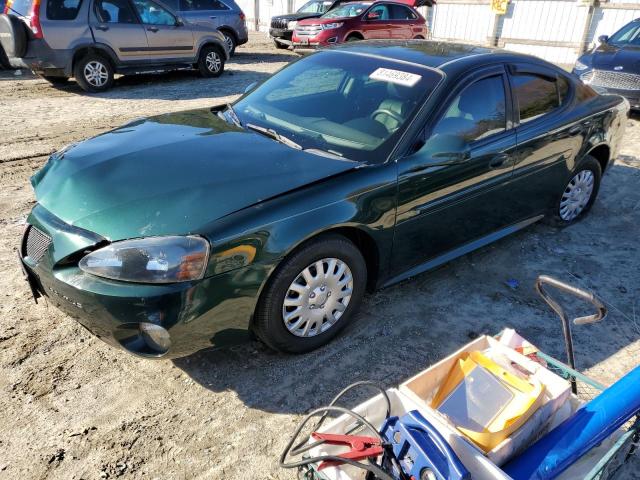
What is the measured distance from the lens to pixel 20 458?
2.35 meters

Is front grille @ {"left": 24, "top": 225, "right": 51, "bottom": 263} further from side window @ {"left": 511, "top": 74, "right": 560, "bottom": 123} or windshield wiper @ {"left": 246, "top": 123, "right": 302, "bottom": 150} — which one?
side window @ {"left": 511, "top": 74, "right": 560, "bottom": 123}

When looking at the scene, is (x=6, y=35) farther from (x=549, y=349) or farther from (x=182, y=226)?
(x=549, y=349)


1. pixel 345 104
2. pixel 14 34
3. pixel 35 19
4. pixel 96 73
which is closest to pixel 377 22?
pixel 96 73

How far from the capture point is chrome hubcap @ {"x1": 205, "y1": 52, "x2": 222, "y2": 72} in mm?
10900

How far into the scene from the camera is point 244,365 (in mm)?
2953

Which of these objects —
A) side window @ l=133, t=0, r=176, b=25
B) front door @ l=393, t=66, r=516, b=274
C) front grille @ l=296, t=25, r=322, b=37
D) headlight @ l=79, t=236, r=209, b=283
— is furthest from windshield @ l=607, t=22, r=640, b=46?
headlight @ l=79, t=236, r=209, b=283

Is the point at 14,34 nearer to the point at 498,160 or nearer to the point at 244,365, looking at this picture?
the point at 244,365

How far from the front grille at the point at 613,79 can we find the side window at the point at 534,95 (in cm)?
499

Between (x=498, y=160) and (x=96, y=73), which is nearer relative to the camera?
(x=498, y=160)

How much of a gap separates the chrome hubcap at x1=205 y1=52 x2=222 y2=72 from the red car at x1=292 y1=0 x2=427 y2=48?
11.6 feet

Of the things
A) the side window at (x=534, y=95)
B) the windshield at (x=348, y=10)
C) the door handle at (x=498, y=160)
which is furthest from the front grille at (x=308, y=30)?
the door handle at (x=498, y=160)

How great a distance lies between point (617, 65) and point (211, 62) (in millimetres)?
7665

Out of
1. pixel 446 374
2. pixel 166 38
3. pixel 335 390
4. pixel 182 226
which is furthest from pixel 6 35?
pixel 446 374

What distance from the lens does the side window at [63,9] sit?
847cm
